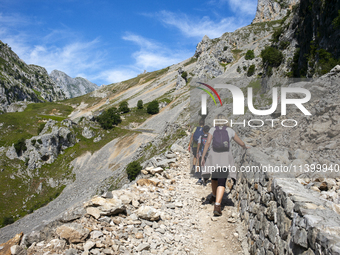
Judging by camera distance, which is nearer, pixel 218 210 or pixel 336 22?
pixel 218 210

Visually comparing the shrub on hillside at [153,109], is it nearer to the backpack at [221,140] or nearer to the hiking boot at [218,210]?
the backpack at [221,140]

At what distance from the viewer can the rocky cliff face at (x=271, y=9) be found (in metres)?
122

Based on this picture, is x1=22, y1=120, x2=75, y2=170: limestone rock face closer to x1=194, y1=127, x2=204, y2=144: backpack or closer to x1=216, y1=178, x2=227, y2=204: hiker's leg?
x1=194, y1=127, x2=204, y2=144: backpack

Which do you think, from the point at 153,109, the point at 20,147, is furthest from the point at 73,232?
the point at 153,109

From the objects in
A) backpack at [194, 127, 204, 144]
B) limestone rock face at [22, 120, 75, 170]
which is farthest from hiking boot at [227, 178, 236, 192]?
limestone rock face at [22, 120, 75, 170]

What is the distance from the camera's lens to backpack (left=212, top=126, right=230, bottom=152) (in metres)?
6.10

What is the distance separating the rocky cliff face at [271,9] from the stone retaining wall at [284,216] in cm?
14871

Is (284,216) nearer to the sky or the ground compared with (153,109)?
nearer to the ground

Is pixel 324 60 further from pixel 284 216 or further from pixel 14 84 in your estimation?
pixel 14 84

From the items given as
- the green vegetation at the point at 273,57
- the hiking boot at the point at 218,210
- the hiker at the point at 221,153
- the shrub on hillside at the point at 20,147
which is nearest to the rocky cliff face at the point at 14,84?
the shrub on hillside at the point at 20,147

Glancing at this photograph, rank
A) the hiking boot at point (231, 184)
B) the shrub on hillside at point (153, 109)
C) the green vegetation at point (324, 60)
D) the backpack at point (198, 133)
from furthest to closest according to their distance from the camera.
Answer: the shrub on hillside at point (153, 109), the green vegetation at point (324, 60), the backpack at point (198, 133), the hiking boot at point (231, 184)

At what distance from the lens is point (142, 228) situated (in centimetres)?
538

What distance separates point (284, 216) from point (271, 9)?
15816 cm

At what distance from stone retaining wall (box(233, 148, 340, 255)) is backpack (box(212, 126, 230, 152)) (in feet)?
2.55
